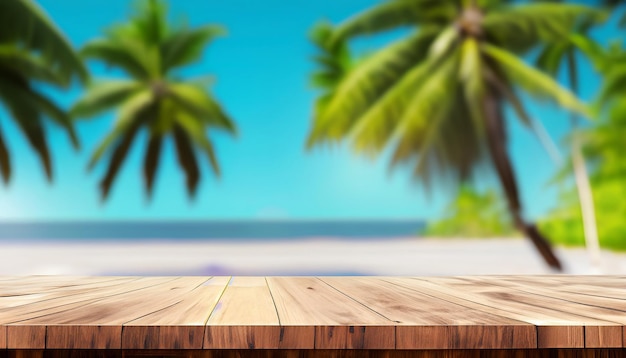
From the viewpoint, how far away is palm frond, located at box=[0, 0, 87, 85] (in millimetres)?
4758

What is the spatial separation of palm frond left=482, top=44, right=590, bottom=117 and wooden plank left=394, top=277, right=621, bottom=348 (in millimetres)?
4481

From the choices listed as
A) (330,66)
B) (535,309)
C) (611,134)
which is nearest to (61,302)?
(535,309)

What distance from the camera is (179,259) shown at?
39.9ft

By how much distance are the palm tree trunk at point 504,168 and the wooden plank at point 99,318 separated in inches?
196

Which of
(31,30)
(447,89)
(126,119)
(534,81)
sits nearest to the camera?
(31,30)

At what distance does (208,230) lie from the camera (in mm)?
25000

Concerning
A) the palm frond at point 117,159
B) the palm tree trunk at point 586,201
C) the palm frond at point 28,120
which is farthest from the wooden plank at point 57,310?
the palm tree trunk at point 586,201

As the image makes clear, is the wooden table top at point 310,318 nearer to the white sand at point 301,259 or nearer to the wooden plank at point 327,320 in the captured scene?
the wooden plank at point 327,320

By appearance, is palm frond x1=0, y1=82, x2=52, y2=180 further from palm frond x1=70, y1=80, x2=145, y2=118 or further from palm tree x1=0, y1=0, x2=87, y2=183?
palm frond x1=70, y1=80, x2=145, y2=118

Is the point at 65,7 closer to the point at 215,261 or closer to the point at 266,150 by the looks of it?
the point at 266,150

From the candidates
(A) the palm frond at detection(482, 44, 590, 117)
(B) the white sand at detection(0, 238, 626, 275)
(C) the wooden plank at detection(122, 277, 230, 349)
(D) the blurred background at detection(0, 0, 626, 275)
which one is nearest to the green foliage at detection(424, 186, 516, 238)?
(D) the blurred background at detection(0, 0, 626, 275)

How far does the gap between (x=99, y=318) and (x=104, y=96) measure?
22.5 ft

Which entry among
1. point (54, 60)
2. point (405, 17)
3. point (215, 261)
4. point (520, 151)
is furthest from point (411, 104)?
point (520, 151)

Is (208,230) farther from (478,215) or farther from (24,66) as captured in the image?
(24,66)
